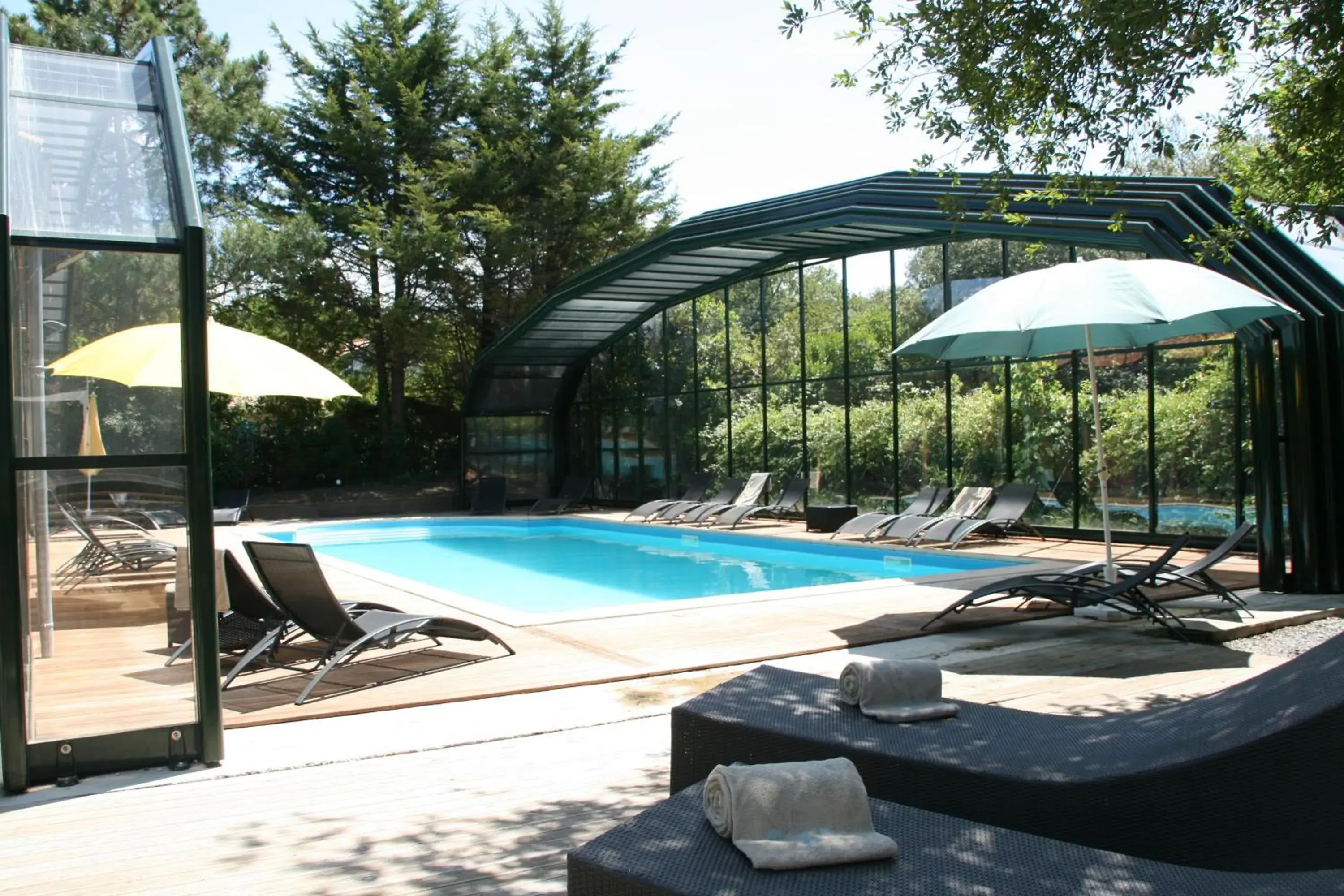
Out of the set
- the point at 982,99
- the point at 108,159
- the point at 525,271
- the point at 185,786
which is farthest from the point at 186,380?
the point at 525,271

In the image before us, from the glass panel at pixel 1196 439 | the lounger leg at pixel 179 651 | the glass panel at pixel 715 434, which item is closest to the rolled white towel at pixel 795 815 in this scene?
the lounger leg at pixel 179 651

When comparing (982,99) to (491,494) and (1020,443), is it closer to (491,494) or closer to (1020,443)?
(1020,443)

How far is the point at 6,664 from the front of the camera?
13.2ft

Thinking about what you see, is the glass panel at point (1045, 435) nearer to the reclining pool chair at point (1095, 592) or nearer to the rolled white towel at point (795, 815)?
the reclining pool chair at point (1095, 592)

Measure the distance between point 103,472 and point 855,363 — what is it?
42.2ft

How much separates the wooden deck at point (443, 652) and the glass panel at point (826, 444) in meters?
7.12

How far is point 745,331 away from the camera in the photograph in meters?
18.2

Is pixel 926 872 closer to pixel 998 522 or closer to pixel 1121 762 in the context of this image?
pixel 1121 762

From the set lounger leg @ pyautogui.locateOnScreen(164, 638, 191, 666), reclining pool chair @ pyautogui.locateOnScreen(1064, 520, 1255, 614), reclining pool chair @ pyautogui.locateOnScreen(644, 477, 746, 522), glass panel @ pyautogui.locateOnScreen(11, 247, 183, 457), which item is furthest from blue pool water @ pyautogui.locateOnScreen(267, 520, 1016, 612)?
glass panel @ pyautogui.locateOnScreen(11, 247, 183, 457)

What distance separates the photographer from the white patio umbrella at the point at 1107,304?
20.9 feet

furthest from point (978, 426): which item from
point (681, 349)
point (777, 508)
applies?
point (681, 349)

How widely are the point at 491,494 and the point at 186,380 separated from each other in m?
17.3

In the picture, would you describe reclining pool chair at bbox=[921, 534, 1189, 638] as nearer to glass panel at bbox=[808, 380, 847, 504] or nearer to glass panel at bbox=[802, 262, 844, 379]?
glass panel at bbox=[808, 380, 847, 504]

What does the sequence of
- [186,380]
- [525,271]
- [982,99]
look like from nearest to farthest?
1. [186,380]
2. [982,99]
3. [525,271]
